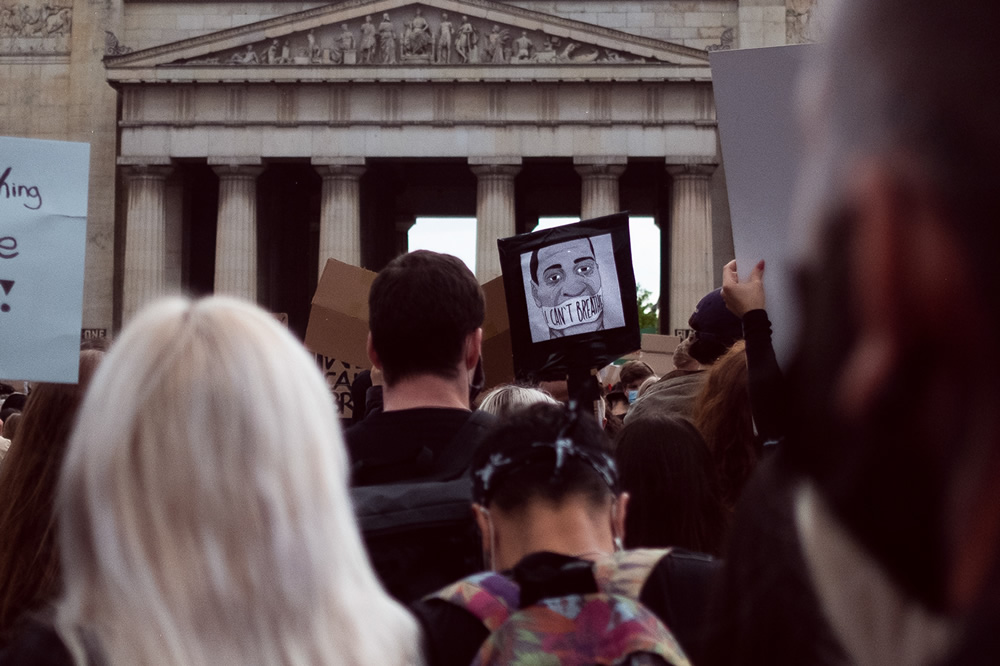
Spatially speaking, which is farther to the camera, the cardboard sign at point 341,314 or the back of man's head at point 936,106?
A: the cardboard sign at point 341,314

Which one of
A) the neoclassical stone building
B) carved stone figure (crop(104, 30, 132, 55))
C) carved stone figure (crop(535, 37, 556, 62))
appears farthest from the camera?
carved stone figure (crop(104, 30, 132, 55))

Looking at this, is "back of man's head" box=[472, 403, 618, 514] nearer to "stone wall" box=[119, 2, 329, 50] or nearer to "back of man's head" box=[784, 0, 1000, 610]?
"back of man's head" box=[784, 0, 1000, 610]

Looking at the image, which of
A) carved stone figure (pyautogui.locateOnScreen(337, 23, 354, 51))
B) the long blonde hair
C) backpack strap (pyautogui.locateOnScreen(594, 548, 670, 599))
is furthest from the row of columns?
the long blonde hair

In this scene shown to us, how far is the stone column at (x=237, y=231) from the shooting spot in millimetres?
44812

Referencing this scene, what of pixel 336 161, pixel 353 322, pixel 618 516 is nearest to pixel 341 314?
pixel 353 322

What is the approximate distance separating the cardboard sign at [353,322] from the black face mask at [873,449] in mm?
8141

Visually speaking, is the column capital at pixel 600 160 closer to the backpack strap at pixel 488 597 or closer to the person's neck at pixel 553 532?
the person's neck at pixel 553 532

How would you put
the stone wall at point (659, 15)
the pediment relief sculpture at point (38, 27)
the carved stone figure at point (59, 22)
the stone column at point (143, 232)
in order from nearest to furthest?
the stone column at point (143, 232), the stone wall at point (659, 15), the pediment relief sculpture at point (38, 27), the carved stone figure at point (59, 22)

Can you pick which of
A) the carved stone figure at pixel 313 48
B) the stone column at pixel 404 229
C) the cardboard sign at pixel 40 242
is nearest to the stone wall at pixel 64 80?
the carved stone figure at pixel 313 48

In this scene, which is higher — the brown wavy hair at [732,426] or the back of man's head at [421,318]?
the back of man's head at [421,318]

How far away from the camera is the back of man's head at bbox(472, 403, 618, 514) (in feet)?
9.86

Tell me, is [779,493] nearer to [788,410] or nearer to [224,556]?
[788,410]

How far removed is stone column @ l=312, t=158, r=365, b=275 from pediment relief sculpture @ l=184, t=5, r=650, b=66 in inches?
151

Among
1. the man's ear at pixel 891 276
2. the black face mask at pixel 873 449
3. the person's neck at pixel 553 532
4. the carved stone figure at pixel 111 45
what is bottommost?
the person's neck at pixel 553 532
